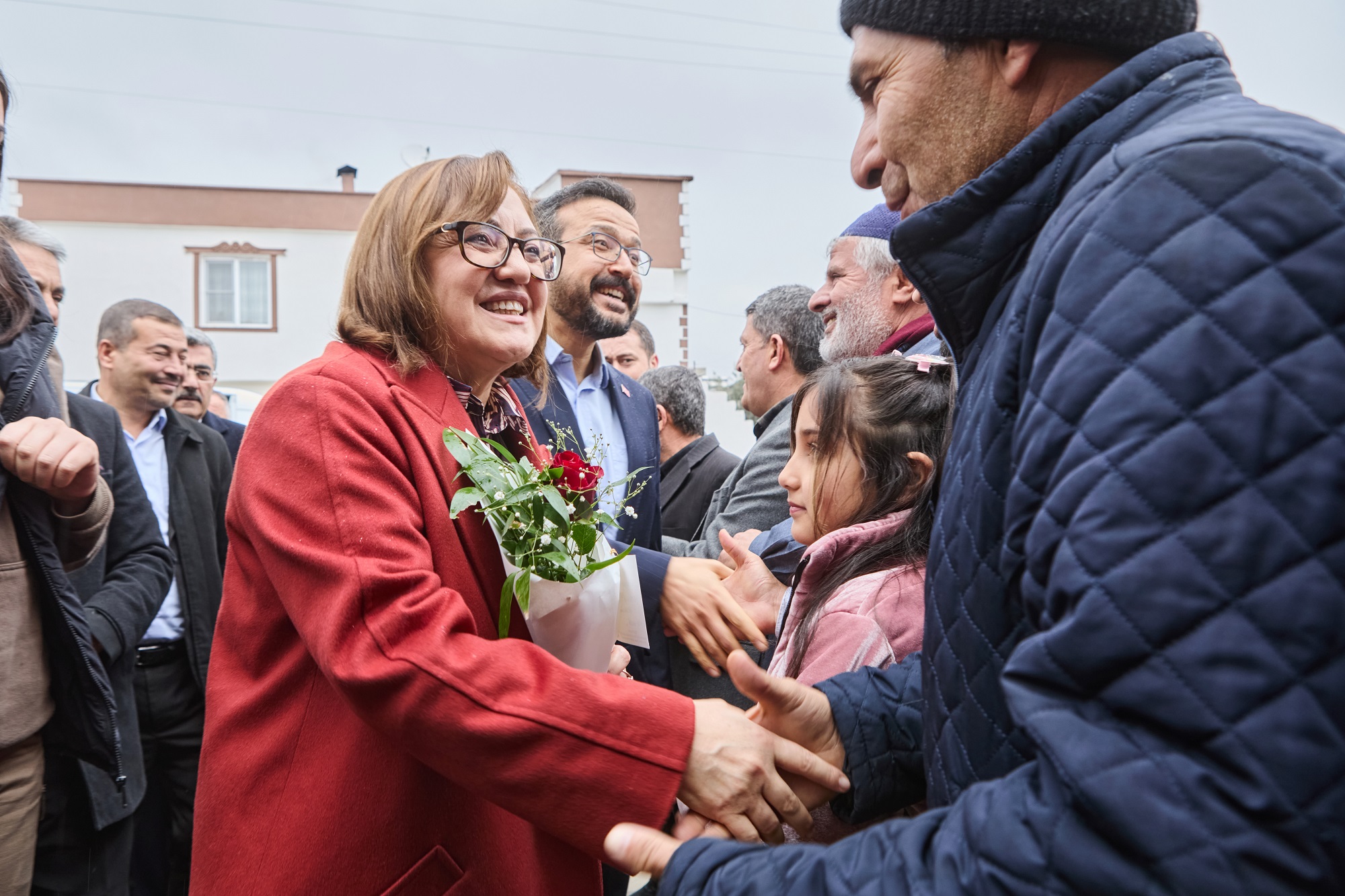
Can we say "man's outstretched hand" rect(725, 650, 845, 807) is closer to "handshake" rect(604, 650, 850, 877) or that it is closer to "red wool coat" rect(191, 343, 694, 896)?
"handshake" rect(604, 650, 850, 877)

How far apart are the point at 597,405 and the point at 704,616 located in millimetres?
1832

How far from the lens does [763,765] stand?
1.51m

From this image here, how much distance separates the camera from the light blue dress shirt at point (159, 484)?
3.71 m

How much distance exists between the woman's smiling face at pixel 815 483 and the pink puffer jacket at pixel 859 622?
27 centimetres

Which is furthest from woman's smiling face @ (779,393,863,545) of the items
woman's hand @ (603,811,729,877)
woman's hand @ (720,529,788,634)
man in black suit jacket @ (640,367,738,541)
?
man in black suit jacket @ (640,367,738,541)

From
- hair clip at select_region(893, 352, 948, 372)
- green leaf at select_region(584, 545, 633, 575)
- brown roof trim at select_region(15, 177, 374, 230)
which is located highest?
brown roof trim at select_region(15, 177, 374, 230)

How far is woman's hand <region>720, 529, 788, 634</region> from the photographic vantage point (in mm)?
2389

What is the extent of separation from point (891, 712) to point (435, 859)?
0.84 metres

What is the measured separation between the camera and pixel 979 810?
799 millimetres

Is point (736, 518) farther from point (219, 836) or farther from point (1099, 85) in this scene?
point (1099, 85)

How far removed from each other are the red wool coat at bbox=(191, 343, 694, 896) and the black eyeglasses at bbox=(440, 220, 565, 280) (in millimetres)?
383

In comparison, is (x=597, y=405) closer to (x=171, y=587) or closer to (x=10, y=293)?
(x=171, y=587)

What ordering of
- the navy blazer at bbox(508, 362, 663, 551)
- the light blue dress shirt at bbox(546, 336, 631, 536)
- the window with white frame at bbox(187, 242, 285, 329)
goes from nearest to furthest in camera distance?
the navy blazer at bbox(508, 362, 663, 551) < the light blue dress shirt at bbox(546, 336, 631, 536) < the window with white frame at bbox(187, 242, 285, 329)

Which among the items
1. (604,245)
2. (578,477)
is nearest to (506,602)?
(578,477)
